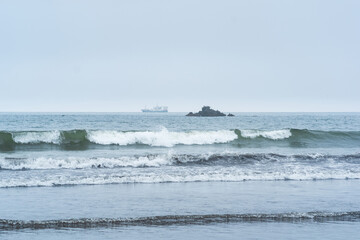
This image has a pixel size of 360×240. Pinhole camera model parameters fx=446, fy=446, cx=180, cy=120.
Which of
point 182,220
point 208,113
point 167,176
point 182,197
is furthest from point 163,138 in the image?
point 208,113

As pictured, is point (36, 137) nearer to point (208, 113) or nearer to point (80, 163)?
point (80, 163)

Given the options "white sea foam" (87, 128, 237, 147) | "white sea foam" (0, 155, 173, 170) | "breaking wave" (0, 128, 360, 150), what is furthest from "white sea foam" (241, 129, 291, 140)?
"white sea foam" (0, 155, 173, 170)

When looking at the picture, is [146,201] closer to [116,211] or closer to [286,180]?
[116,211]

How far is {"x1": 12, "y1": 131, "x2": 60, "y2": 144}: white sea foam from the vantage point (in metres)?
28.3

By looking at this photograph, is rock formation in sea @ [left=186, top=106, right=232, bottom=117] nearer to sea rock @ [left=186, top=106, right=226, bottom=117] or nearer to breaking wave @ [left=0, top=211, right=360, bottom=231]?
sea rock @ [left=186, top=106, right=226, bottom=117]

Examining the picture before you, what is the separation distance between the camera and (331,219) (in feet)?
32.9

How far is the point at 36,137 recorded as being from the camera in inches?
1124

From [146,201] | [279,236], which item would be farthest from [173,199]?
[279,236]

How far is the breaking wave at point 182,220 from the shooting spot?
9203 millimetres

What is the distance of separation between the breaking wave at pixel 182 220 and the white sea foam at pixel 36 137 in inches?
774

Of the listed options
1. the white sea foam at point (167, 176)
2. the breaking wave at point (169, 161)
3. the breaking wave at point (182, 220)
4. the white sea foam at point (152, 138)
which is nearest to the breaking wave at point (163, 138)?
the white sea foam at point (152, 138)

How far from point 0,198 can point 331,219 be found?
27.7 feet

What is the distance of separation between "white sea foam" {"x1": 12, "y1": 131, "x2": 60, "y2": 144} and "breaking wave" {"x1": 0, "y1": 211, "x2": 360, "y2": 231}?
19663mm

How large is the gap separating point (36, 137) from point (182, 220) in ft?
69.1
